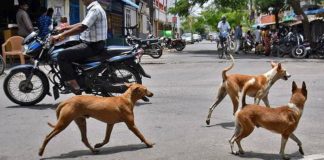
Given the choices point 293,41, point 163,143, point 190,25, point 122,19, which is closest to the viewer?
point 163,143

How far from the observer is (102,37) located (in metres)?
8.98

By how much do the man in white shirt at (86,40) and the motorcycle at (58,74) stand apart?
14 cm

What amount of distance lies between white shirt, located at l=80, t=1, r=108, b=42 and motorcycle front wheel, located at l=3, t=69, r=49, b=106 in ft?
4.25

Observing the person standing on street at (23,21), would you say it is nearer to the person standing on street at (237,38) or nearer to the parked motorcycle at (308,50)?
the parked motorcycle at (308,50)

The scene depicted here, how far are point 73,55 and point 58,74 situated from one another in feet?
1.95

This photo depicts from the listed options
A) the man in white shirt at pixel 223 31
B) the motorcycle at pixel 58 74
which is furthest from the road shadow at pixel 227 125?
the man in white shirt at pixel 223 31

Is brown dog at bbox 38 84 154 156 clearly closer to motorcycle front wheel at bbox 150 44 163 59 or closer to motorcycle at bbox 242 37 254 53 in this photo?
motorcycle front wheel at bbox 150 44 163 59

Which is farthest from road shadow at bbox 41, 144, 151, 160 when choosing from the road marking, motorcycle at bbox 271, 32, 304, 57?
motorcycle at bbox 271, 32, 304, 57

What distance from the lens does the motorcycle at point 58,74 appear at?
9.24m

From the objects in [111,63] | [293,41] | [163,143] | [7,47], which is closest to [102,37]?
[111,63]

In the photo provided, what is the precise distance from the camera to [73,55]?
895 centimetres

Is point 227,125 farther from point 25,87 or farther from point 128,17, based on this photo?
point 128,17

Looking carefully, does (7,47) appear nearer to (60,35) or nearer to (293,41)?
(60,35)

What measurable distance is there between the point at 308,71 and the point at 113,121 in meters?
11.5
